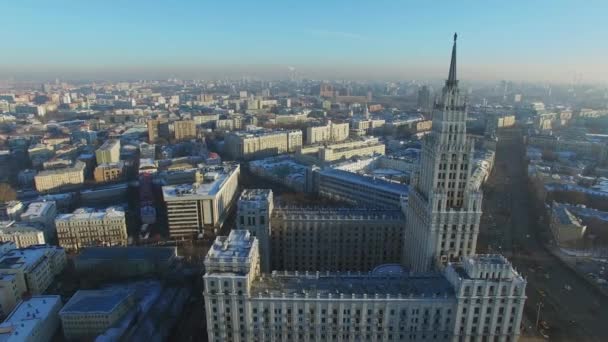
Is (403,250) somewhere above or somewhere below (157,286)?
above

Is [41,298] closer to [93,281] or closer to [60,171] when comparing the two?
[93,281]

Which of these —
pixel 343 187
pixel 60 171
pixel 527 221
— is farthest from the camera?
pixel 60 171

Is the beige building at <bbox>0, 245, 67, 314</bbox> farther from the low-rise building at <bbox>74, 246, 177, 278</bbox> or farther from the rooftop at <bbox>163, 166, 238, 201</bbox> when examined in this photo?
the rooftop at <bbox>163, 166, 238, 201</bbox>

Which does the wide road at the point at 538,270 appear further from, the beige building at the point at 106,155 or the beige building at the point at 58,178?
the beige building at the point at 106,155

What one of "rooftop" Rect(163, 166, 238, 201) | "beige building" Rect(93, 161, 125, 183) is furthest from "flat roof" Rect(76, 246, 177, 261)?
"beige building" Rect(93, 161, 125, 183)

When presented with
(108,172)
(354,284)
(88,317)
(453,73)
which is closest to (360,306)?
(354,284)

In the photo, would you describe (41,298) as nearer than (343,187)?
Yes

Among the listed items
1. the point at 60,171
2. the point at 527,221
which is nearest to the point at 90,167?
the point at 60,171
